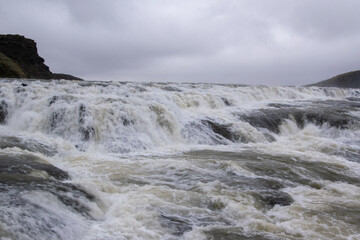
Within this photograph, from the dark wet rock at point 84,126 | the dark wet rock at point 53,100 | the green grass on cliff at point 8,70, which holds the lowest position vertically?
the dark wet rock at point 84,126

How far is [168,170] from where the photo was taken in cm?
851

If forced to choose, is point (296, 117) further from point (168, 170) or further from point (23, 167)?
point (23, 167)

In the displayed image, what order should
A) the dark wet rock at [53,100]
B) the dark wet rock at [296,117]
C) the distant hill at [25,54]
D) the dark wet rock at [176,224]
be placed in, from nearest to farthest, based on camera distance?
the dark wet rock at [176,224] < the dark wet rock at [53,100] < the dark wet rock at [296,117] < the distant hill at [25,54]

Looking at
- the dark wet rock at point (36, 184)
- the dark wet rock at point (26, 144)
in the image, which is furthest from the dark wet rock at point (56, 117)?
the dark wet rock at point (36, 184)

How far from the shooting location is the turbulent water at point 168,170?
5.08 meters

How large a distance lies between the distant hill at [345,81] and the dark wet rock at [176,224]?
7163cm

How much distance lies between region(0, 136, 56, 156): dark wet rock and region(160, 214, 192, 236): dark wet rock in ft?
18.9

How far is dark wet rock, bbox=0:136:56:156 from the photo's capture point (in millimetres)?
9943

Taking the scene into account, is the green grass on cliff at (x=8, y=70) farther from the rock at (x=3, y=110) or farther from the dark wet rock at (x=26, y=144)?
the dark wet rock at (x=26, y=144)

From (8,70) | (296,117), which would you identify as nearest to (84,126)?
(296,117)

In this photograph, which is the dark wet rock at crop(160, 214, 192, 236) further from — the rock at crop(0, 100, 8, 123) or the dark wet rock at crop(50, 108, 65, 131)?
the rock at crop(0, 100, 8, 123)

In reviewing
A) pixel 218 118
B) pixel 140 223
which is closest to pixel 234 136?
pixel 218 118

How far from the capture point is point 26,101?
14094 millimetres

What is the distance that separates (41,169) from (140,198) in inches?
85.2
